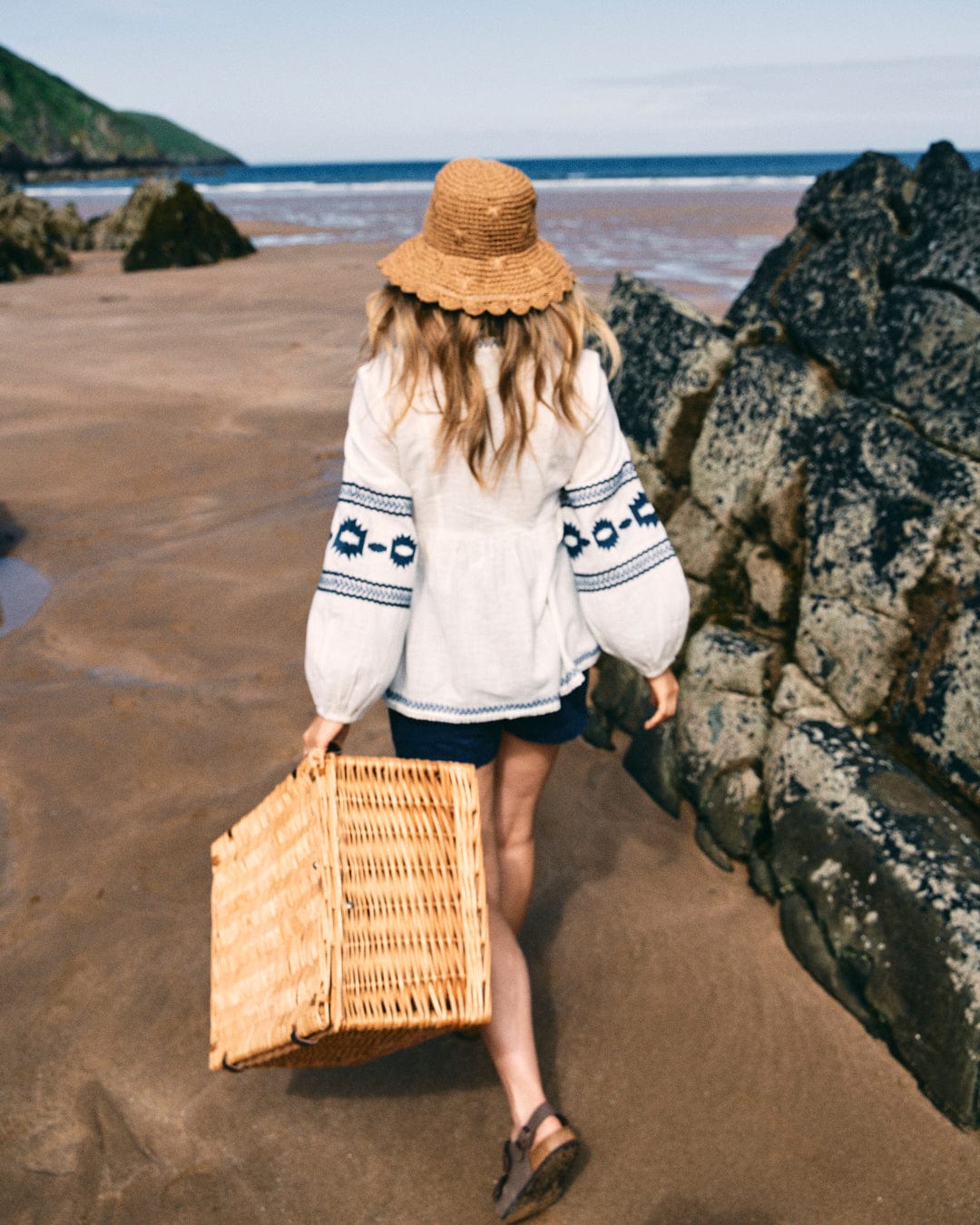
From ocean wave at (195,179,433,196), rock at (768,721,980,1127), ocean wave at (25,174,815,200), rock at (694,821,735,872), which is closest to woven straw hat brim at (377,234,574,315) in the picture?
rock at (768,721,980,1127)

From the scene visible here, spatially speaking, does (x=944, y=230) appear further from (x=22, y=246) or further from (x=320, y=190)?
(x=320, y=190)

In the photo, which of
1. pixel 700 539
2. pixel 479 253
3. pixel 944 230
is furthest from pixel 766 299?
pixel 479 253

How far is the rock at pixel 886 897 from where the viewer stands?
2514 mm

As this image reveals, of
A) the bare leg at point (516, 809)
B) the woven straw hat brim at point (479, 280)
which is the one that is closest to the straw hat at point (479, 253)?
the woven straw hat brim at point (479, 280)

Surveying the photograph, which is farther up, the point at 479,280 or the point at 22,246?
the point at 479,280

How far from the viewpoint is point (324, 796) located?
6.64ft

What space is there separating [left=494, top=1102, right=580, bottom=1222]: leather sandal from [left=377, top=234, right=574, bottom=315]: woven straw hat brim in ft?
5.88

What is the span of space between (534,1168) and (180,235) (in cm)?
1997

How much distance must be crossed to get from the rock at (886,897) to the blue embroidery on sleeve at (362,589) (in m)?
1.63

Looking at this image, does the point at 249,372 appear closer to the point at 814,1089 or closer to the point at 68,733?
the point at 68,733

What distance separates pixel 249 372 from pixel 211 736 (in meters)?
6.87

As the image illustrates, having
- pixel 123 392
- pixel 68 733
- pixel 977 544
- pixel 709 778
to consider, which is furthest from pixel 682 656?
pixel 123 392

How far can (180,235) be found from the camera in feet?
62.7

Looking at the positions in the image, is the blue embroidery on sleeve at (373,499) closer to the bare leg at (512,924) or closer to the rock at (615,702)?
the bare leg at (512,924)
